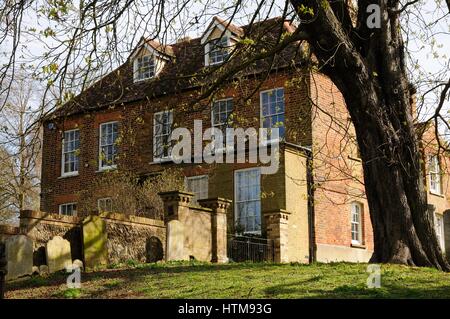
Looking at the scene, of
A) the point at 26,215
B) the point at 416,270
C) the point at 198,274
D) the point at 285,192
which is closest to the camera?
the point at 416,270

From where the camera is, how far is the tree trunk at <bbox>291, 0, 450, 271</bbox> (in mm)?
12609

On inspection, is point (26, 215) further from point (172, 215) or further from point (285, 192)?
point (285, 192)

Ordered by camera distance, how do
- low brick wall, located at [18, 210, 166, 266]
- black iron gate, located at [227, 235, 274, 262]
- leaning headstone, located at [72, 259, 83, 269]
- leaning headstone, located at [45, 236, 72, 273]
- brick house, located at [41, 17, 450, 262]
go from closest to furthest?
leaning headstone, located at [45, 236, 72, 273]
leaning headstone, located at [72, 259, 83, 269]
low brick wall, located at [18, 210, 166, 266]
black iron gate, located at [227, 235, 274, 262]
brick house, located at [41, 17, 450, 262]

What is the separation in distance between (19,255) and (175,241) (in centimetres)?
485

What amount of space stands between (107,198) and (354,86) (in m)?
15.5

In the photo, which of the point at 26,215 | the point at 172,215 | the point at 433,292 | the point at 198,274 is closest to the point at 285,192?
the point at 172,215

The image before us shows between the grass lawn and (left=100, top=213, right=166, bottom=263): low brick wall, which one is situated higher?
(left=100, top=213, right=166, bottom=263): low brick wall

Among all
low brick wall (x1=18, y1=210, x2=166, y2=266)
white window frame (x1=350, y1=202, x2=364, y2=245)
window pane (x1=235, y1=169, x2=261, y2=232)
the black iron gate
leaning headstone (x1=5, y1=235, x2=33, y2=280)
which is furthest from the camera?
white window frame (x1=350, y1=202, x2=364, y2=245)

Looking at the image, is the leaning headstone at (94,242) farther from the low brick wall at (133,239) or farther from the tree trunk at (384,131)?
the tree trunk at (384,131)

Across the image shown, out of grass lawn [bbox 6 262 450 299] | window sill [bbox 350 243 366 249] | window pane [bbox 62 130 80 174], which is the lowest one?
grass lawn [bbox 6 262 450 299]

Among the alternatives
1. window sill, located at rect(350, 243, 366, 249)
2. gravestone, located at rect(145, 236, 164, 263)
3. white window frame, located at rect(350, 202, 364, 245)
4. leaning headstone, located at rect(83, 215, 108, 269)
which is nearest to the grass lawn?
leaning headstone, located at rect(83, 215, 108, 269)

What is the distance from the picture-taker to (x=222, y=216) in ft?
67.7

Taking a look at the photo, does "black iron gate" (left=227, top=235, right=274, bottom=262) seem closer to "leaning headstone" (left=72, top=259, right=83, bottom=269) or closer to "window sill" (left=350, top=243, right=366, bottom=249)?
"window sill" (left=350, top=243, right=366, bottom=249)

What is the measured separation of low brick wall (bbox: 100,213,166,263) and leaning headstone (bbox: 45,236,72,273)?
188 cm
